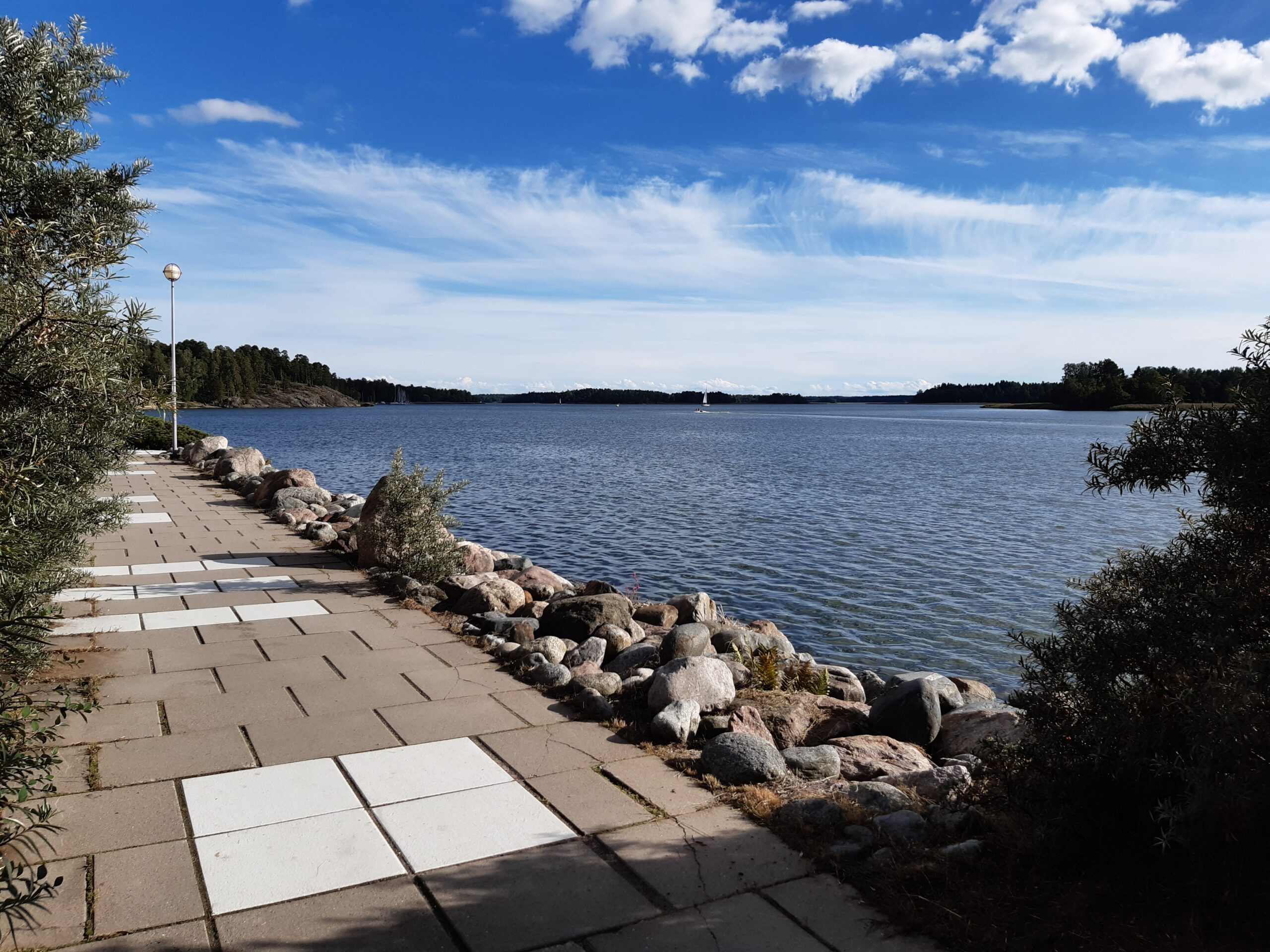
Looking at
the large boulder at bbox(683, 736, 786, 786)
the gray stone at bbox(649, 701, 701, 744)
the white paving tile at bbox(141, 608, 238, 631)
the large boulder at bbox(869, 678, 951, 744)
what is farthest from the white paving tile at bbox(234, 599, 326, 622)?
the large boulder at bbox(869, 678, 951, 744)

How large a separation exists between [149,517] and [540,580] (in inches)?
266

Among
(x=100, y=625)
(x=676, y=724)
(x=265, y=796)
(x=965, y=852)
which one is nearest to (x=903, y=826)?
(x=965, y=852)

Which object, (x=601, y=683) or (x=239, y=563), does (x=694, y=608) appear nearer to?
(x=601, y=683)

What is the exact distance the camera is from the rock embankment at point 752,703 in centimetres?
399

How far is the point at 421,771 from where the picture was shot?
4465mm

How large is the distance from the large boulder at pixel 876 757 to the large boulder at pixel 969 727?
1.99ft

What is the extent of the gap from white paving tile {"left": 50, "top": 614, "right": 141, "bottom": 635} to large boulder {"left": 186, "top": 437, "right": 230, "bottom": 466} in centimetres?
1622

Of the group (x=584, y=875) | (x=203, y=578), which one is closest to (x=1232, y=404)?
(x=584, y=875)

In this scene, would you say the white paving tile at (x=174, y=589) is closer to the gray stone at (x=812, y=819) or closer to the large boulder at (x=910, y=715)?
the large boulder at (x=910, y=715)

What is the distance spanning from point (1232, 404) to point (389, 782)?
159 inches

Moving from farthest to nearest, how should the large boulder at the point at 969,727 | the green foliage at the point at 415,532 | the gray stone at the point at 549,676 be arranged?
1. the green foliage at the point at 415,532
2. the large boulder at the point at 969,727
3. the gray stone at the point at 549,676

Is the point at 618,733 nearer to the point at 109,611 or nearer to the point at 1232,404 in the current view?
the point at 1232,404

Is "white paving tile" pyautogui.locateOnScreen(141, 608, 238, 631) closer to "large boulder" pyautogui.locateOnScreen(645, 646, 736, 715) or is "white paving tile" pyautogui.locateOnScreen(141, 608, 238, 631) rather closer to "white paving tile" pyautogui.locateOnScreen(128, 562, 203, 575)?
"white paving tile" pyautogui.locateOnScreen(128, 562, 203, 575)

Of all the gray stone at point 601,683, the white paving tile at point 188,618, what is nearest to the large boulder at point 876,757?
the gray stone at point 601,683
